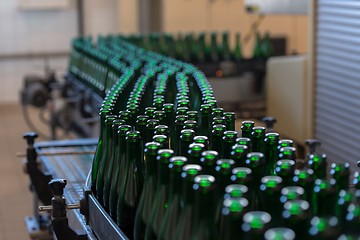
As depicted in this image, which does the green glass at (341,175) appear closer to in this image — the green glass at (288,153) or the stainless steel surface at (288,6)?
the green glass at (288,153)

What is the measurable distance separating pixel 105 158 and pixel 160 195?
58 centimetres

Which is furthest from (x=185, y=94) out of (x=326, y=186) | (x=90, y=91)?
(x=90, y=91)

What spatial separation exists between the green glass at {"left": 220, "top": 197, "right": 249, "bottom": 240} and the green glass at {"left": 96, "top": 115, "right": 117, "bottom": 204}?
33.1 inches

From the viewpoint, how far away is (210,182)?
A: 1340mm

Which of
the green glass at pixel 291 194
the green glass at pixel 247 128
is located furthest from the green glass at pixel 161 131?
the green glass at pixel 291 194

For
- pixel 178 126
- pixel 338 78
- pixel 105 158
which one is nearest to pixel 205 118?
pixel 178 126

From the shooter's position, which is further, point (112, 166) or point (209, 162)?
point (112, 166)

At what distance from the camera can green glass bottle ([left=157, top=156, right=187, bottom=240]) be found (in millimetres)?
1479

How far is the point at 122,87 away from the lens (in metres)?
2.81

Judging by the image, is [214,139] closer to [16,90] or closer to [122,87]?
[122,87]

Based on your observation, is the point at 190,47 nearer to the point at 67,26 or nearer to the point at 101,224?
the point at 67,26

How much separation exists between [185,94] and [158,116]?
457 mm

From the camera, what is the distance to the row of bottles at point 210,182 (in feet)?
4.06

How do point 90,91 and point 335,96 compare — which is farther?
point 335,96
